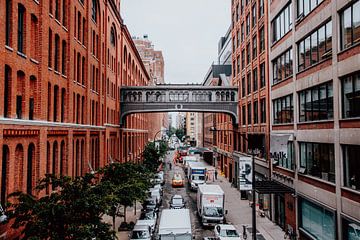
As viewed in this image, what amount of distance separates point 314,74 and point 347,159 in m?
6.21

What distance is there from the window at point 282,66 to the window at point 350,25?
27.2 ft

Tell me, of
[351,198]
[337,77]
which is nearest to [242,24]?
[337,77]

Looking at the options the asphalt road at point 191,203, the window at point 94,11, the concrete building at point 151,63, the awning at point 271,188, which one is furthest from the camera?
the concrete building at point 151,63

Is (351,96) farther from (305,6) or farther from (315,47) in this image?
(305,6)

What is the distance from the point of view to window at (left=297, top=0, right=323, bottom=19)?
21.3 m

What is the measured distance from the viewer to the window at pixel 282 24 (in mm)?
26459

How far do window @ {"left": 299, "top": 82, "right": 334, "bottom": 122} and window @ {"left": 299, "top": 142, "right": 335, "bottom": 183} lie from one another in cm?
172

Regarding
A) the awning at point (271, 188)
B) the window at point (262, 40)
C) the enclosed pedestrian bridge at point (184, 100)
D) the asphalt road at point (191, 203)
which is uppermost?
the window at point (262, 40)

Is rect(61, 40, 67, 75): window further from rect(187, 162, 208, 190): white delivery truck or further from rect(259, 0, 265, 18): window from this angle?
rect(187, 162, 208, 190): white delivery truck

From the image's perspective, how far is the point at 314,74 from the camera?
70.1 feet

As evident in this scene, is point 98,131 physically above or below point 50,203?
above

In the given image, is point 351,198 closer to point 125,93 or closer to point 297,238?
point 297,238

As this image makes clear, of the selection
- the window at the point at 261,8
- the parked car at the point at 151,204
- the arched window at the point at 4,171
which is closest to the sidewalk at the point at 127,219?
the parked car at the point at 151,204

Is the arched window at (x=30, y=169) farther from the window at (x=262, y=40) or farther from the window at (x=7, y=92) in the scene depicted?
the window at (x=262, y=40)
